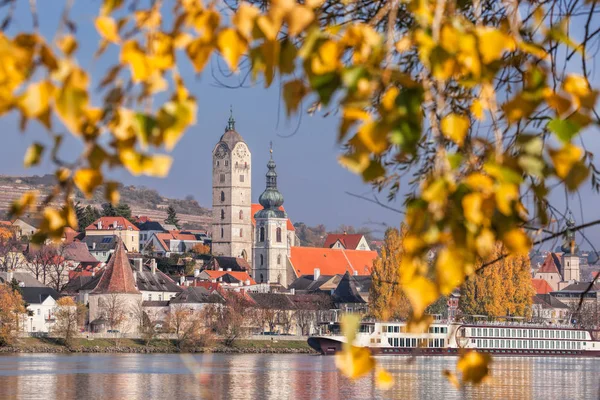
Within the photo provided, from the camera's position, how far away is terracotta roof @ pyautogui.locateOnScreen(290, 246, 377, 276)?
389 feet

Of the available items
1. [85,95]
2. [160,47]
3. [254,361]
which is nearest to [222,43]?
[160,47]

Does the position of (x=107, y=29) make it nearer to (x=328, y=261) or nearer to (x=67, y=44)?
(x=67, y=44)

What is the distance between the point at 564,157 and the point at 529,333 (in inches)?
2902

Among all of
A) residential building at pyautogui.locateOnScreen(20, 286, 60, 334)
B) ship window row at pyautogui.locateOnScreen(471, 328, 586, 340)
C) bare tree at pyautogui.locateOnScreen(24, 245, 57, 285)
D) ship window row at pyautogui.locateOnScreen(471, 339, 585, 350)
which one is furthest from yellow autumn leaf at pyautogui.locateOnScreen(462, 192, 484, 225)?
bare tree at pyautogui.locateOnScreen(24, 245, 57, 285)

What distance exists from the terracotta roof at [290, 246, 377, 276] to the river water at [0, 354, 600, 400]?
60.6m

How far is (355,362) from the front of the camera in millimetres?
3096

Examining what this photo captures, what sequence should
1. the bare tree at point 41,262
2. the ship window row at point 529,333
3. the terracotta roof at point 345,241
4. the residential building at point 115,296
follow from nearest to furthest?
the ship window row at point 529,333
the residential building at point 115,296
the bare tree at point 41,262
the terracotta roof at point 345,241

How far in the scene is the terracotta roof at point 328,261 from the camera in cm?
11869

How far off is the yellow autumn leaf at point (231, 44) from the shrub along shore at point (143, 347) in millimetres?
61372

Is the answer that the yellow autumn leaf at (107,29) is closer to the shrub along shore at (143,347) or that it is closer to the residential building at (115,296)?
the shrub along shore at (143,347)

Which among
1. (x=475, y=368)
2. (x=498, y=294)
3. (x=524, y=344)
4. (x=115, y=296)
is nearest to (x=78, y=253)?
(x=115, y=296)

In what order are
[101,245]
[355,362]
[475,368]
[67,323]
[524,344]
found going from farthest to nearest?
1. [101,245]
2. [524,344]
3. [67,323]
4. [475,368]
5. [355,362]

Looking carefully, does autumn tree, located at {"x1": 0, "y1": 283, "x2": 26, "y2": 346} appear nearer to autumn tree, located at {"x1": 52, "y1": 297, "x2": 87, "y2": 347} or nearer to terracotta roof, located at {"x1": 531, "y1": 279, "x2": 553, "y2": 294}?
autumn tree, located at {"x1": 52, "y1": 297, "x2": 87, "y2": 347}

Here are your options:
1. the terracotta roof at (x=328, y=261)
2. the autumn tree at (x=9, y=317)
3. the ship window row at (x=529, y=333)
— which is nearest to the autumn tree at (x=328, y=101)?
the autumn tree at (x=9, y=317)
